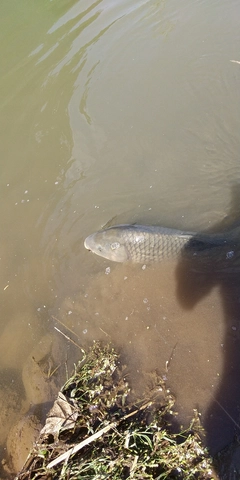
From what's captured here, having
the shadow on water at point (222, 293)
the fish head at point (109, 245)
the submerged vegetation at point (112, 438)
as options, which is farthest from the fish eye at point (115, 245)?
the submerged vegetation at point (112, 438)

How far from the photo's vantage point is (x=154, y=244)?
15.6 ft

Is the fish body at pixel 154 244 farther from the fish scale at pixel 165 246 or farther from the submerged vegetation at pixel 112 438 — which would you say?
the submerged vegetation at pixel 112 438

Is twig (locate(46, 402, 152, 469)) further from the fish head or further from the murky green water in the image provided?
the fish head

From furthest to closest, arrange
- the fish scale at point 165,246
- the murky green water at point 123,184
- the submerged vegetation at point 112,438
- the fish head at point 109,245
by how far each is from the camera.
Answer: the fish head at point 109,245 < the fish scale at point 165,246 < the murky green water at point 123,184 < the submerged vegetation at point 112,438

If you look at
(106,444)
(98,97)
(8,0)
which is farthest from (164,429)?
(8,0)

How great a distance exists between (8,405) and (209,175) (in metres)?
4.16

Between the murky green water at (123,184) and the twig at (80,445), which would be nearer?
the twig at (80,445)

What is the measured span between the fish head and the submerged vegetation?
162 cm

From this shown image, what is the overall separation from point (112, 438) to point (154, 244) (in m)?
2.38

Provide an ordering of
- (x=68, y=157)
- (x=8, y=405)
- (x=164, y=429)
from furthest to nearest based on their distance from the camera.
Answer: (x=68, y=157) → (x=8, y=405) → (x=164, y=429)

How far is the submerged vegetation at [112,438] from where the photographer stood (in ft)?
9.88

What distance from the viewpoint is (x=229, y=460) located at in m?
3.09

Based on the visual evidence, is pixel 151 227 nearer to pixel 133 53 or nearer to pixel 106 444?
pixel 106 444

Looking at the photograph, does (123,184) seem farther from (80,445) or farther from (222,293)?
(80,445)
